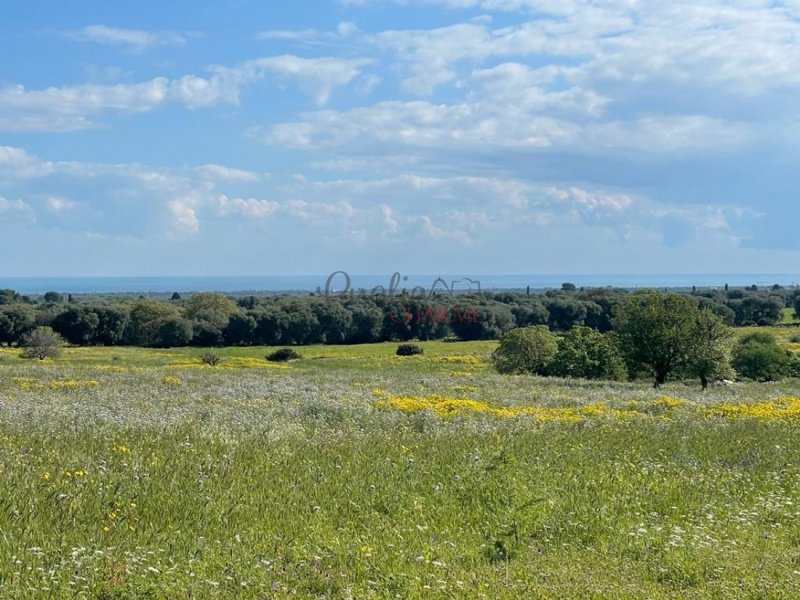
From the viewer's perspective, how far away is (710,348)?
4712 centimetres

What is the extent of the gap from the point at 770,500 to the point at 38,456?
9.90 m

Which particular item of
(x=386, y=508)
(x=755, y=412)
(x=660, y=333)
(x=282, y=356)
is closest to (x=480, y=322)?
(x=282, y=356)

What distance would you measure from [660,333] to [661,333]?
63 mm

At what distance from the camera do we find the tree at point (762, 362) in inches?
2532

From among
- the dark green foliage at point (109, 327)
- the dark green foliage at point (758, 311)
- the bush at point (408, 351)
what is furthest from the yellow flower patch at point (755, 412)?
the dark green foliage at point (758, 311)

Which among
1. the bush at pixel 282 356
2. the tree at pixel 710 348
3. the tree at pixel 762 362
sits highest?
the tree at pixel 710 348

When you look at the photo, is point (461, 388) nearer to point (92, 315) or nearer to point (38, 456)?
point (38, 456)

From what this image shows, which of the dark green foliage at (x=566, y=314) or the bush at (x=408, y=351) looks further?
the dark green foliage at (x=566, y=314)

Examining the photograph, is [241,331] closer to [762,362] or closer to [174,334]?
[174,334]

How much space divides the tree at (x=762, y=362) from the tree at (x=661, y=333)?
18.7m

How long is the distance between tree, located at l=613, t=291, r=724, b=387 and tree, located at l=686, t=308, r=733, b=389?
0.07m

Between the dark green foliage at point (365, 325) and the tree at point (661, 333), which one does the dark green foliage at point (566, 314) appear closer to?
the dark green foliage at point (365, 325)

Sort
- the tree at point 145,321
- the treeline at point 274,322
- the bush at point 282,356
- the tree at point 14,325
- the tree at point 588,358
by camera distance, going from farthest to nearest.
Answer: the tree at point 145,321 → the treeline at point 274,322 → the tree at point 14,325 → the bush at point 282,356 → the tree at point 588,358

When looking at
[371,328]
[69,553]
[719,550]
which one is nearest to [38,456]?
[69,553]
